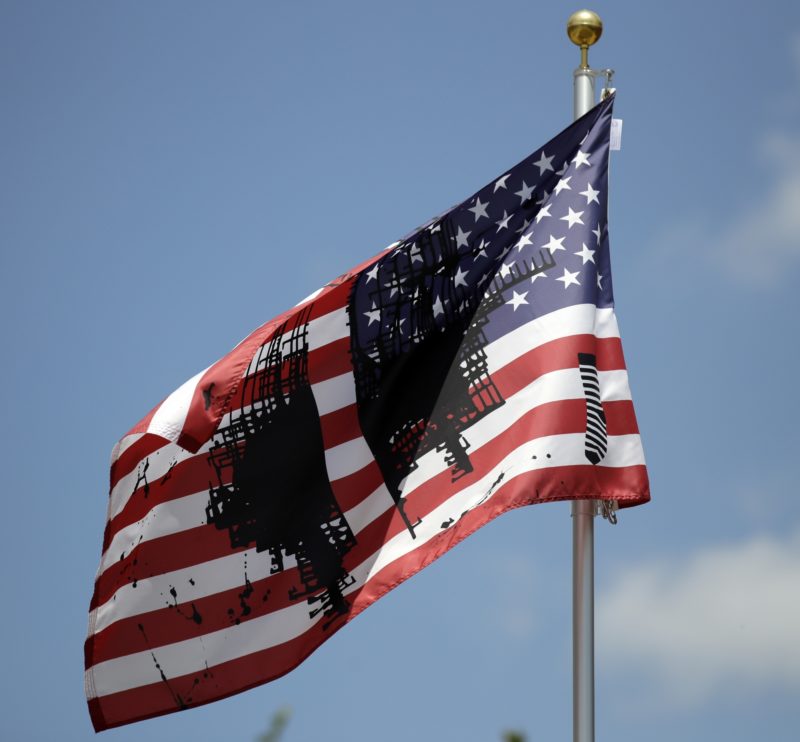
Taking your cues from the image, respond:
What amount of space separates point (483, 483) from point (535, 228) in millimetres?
2281

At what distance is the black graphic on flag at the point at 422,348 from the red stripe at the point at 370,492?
151 millimetres

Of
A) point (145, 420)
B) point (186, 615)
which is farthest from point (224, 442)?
point (186, 615)

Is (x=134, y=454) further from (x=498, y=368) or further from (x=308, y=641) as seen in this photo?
(x=498, y=368)

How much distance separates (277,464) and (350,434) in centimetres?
70

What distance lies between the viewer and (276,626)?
11.3m

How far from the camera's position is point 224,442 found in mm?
11906

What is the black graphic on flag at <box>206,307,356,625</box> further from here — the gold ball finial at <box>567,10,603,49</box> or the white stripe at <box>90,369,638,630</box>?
the gold ball finial at <box>567,10,603,49</box>

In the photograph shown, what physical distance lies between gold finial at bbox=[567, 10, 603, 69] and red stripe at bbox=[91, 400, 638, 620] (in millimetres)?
3330

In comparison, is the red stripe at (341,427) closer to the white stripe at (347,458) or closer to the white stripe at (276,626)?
the white stripe at (347,458)

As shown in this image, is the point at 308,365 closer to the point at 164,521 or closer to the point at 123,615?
the point at 164,521

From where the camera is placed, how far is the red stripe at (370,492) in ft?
34.2

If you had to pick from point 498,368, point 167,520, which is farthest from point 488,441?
point 167,520

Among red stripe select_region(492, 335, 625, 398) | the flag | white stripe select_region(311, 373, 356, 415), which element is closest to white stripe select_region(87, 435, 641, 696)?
the flag

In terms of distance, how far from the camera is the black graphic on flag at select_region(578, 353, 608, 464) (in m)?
10.2
